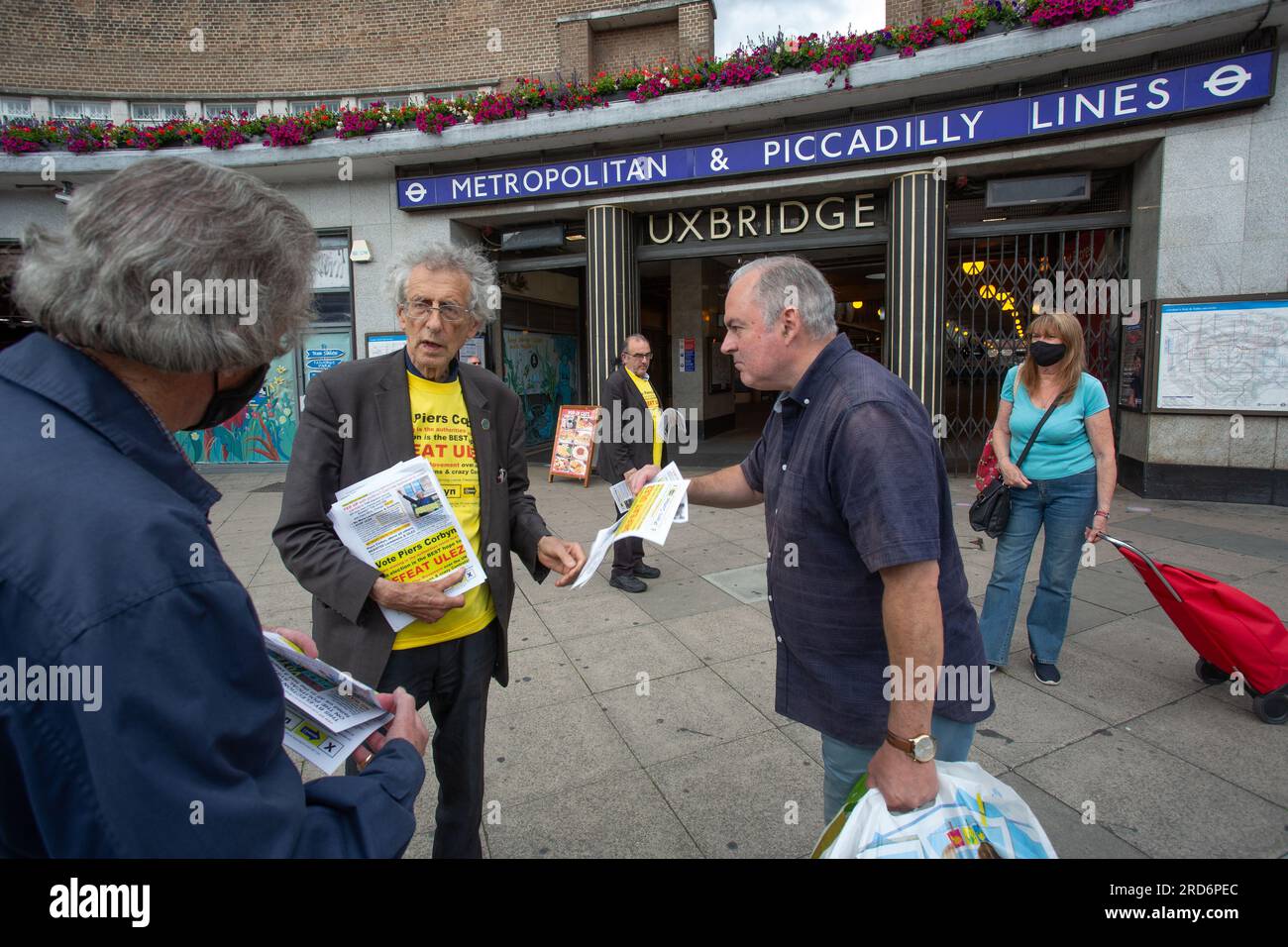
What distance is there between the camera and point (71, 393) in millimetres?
874

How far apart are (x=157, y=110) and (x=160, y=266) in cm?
1637

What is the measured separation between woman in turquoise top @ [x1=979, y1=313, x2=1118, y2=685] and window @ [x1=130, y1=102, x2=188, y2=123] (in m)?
15.6

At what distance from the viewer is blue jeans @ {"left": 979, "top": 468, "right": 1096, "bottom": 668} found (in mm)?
3752

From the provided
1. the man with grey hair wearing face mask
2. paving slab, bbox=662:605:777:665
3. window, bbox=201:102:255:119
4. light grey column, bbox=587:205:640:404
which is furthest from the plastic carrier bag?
window, bbox=201:102:255:119

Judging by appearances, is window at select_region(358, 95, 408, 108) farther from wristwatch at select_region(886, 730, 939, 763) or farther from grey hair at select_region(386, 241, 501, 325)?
wristwatch at select_region(886, 730, 939, 763)

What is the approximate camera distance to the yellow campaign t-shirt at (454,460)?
2213 millimetres

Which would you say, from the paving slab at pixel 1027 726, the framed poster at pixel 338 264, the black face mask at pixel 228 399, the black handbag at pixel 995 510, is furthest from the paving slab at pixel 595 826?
the framed poster at pixel 338 264

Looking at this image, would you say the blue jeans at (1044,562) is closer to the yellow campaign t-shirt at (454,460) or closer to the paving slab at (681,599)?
the paving slab at (681,599)

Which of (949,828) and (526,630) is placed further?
(526,630)

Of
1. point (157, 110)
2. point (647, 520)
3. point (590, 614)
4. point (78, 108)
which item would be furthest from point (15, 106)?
point (647, 520)

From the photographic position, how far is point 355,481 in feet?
6.96

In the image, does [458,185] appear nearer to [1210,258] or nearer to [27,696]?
[1210,258]

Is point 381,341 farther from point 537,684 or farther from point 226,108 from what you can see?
point 537,684
